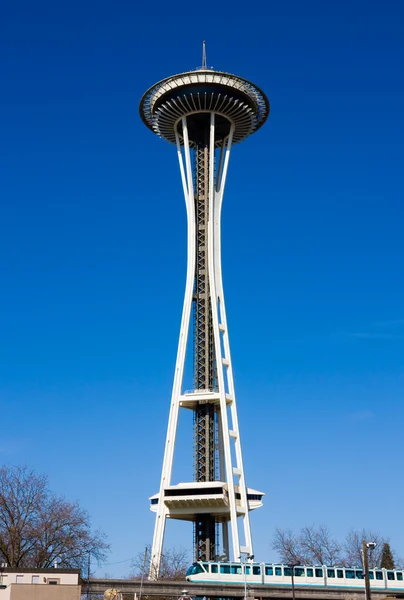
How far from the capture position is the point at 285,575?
64250mm

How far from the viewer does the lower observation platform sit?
72250 millimetres

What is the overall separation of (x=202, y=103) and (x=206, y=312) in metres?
20.6

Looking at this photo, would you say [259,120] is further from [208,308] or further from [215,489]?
[215,489]

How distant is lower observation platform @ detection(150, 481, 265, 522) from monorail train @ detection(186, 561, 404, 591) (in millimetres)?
8512

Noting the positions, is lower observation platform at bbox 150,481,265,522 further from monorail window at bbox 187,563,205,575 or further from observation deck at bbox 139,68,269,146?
observation deck at bbox 139,68,269,146

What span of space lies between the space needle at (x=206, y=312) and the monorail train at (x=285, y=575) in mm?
7243

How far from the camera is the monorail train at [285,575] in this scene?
6247cm

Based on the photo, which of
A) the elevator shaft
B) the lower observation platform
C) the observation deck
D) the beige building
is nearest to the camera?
the beige building

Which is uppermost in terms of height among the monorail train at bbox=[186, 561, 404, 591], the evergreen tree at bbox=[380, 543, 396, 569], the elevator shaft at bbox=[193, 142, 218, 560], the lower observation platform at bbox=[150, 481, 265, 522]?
the elevator shaft at bbox=[193, 142, 218, 560]

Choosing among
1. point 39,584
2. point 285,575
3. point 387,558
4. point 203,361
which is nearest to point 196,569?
point 285,575

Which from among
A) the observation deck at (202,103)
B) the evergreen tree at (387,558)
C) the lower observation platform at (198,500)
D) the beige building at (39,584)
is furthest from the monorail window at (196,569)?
the observation deck at (202,103)

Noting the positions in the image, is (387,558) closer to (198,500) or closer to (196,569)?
(198,500)

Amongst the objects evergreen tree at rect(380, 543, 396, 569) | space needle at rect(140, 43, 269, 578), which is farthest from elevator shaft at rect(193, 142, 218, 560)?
evergreen tree at rect(380, 543, 396, 569)

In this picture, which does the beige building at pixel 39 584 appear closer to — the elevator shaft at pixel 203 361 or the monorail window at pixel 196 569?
the monorail window at pixel 196 569
